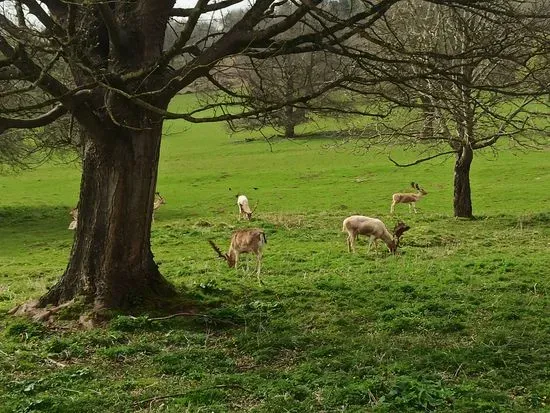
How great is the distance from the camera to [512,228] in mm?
19141

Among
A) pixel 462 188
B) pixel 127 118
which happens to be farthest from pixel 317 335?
pixel 462 188

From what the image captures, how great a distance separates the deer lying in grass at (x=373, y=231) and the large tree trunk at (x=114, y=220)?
727 cm

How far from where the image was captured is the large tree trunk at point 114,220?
9.03m

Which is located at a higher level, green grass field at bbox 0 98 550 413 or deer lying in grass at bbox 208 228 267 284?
deer lying in grass at bbox 208 228 267 284

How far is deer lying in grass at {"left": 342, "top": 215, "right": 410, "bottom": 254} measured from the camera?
15.4 meters

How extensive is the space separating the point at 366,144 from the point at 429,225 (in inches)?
129

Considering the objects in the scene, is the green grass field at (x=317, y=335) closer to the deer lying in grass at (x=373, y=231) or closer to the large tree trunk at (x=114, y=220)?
the deer lying in grass at (x=373, y=231)

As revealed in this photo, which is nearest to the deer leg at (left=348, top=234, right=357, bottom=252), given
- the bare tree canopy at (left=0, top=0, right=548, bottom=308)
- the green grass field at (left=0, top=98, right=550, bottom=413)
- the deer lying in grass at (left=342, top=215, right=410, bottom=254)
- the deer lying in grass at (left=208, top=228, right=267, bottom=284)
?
the deer lying in grass at (left=342, top=215, right=410, bottom=254)

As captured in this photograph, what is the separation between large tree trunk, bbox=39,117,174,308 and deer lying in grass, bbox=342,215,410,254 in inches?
286

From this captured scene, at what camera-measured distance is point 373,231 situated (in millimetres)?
15516

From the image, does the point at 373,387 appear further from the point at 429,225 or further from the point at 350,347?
the point at 429,225

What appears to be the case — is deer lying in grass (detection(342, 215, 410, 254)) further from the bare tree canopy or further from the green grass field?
the bare tree canopy

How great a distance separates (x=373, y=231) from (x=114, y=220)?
315 inches

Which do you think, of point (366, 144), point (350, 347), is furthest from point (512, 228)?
point (350, 347)
